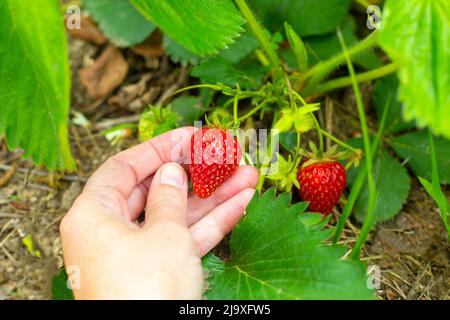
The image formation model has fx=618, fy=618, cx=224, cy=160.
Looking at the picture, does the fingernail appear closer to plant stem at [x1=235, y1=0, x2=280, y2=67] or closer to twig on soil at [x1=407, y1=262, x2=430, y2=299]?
plant stem at [x1=235, y1=0, x2=280, y2=67]

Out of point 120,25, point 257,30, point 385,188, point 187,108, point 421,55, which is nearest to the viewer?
point 421,55

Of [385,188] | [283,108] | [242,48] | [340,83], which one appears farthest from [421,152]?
[242,48]

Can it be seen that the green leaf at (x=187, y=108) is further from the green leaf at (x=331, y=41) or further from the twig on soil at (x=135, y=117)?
the green leaf at (x=331, y=41)

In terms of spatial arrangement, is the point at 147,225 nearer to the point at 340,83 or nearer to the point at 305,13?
the point at 340,83

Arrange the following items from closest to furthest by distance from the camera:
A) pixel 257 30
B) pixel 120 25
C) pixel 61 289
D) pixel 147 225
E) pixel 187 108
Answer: pixel 147 225 < pixel 61 289 < pixel 257 30 < pixel 187 108 < pixel 120 25

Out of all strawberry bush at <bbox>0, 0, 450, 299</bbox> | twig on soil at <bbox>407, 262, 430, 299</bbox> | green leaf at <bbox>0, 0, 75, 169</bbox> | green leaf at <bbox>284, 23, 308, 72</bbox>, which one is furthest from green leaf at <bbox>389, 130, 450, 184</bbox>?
green leaf at <bbox>0, 0, 75, 169</bbox>

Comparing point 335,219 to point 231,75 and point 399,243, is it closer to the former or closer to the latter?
point 399,243

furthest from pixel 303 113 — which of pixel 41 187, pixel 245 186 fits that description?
pixel 41 187

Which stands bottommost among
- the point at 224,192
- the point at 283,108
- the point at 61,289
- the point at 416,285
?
the point at 416,285
